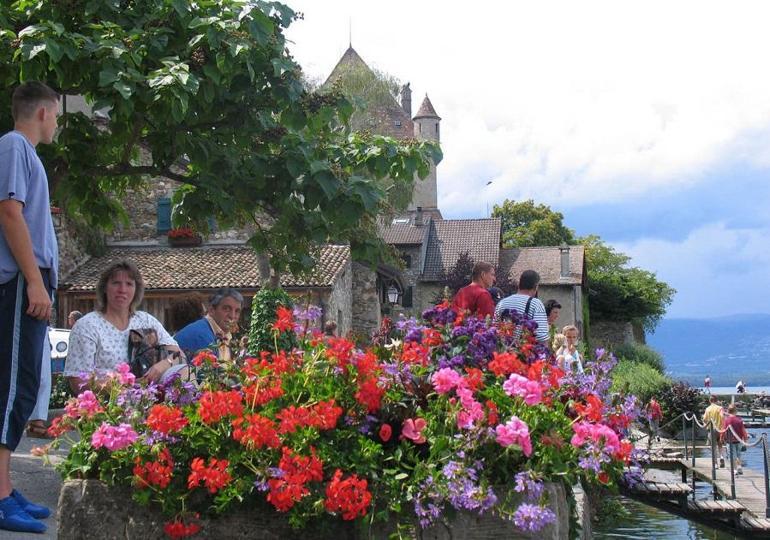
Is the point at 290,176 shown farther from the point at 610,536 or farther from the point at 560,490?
the point at 610,536

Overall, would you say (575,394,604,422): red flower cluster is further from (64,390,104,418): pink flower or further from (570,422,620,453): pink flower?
(64,390,104,418): pink flower

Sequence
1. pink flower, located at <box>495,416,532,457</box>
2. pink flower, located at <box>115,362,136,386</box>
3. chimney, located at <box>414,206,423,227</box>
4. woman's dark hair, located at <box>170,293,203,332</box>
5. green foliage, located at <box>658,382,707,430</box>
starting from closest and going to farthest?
1. pink flower, located at <box>495,416,532,457</box>
2. pink flower, located at <box>115,362,136,386</box>
3. woman's dark hair, located at <box>170,293,203,332</box>
4. green foliage, located at <box>658,382,707,430</box>
5. chimney, located at <box>414,206,423,227</box>

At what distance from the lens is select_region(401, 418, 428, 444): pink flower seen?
405 cm

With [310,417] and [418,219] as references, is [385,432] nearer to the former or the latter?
[310,417]

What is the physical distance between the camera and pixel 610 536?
15617mm

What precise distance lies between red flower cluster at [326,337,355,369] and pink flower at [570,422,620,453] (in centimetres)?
100

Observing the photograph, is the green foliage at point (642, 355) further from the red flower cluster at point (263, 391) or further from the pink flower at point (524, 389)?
the red flower cluster at point (263, 391)

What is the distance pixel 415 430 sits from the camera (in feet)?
13.4

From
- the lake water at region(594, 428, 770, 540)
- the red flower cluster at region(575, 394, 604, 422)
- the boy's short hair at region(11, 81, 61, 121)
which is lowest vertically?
the lake water at region(594, 428, 770, 540)

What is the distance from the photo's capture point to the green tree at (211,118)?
765cm

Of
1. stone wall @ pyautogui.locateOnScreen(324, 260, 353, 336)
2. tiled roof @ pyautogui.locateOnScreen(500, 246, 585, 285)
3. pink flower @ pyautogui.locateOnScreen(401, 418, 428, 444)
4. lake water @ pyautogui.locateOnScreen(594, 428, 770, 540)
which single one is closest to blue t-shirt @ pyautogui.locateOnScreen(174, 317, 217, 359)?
pink flower @ pyautogui.locateOnScreen(401, 418, 428, 444)

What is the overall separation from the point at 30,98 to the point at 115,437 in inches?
68.6

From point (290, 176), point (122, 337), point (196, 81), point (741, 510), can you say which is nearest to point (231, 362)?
point (122, 337)

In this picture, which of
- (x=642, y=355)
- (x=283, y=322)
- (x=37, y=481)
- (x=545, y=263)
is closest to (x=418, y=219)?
(x=545, y=263)
